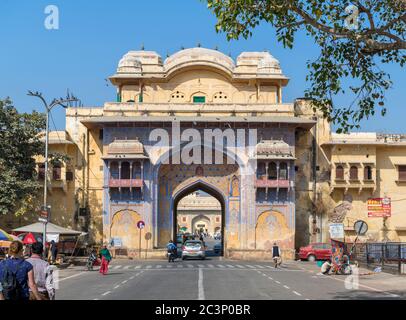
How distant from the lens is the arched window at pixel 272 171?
4830 centimetres

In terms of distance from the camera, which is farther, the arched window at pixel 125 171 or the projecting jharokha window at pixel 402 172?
the projecting jharokha window at pixel 402 172

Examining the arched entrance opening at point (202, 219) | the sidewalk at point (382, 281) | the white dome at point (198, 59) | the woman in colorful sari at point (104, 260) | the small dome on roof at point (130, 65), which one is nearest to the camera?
the sidewalk at point (382, 281)

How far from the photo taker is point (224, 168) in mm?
49562

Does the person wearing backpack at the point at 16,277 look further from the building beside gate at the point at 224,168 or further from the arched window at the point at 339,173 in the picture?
the arched window at the point at 339,173

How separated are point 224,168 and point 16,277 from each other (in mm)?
39914

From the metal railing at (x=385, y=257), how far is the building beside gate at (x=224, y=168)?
1156 centimetres

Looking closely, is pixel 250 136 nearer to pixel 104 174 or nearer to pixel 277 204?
pixel 277 204

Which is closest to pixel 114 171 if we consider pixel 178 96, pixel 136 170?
pixel 136 170

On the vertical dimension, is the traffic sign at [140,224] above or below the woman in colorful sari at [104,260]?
above

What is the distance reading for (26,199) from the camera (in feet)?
151

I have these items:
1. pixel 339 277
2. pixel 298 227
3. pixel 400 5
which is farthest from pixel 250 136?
pixel 400 5

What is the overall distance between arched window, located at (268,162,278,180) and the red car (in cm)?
552

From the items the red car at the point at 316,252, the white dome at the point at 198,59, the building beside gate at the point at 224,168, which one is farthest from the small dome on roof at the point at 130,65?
the red car at the point at 316,252

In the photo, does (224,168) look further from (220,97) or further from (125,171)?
(125,171)
